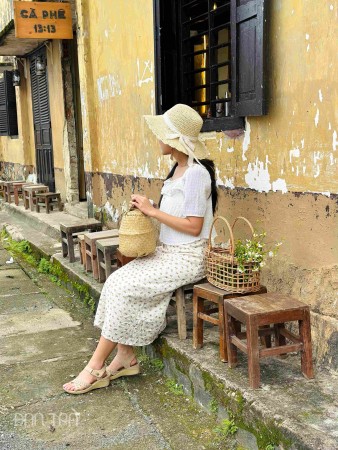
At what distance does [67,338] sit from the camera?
14.5 feet

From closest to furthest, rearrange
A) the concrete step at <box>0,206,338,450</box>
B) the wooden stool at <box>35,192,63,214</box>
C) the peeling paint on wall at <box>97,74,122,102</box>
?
the concrete step at <box>0,206,338,450</box>, the peeling paint on wall at <box>97,74,122,102</box>, the wooden stool at <box>35,192,63,214</box>

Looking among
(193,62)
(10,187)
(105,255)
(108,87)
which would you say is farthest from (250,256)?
(10,187)

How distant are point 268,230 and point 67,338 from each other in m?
2.02

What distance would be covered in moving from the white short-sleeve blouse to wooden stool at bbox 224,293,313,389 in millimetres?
671

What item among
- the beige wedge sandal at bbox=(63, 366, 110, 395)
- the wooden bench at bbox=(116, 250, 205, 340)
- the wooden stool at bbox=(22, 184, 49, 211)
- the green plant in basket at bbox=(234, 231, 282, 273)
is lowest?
the beige wedge sandal at bbox=(63, 366, 110, 395)

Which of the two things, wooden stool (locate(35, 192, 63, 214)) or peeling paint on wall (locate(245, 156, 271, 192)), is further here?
wooden stool (locate(35, 192, 63, 214))

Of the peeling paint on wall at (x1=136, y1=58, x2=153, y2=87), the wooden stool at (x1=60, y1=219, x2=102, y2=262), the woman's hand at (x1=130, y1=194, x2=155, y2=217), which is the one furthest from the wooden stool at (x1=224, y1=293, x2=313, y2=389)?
the wooden stool at (x1=60, y1=219, x2=102, y2=262)

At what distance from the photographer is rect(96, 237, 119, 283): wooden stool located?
196 inches

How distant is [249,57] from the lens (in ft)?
11.7

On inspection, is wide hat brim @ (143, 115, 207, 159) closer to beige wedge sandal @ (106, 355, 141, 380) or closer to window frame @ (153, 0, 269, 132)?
window frame @ (153, 0, 269, 132)

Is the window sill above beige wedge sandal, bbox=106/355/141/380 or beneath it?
above

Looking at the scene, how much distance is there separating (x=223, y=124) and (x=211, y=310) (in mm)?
1466

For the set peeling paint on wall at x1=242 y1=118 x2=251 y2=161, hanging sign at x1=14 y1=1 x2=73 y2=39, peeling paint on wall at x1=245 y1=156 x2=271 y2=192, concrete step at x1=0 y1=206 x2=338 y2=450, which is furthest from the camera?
hanging sign at x1=14 y1=1 x2=73 y2=39

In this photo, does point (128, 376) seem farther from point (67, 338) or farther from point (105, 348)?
point (67, 338)
